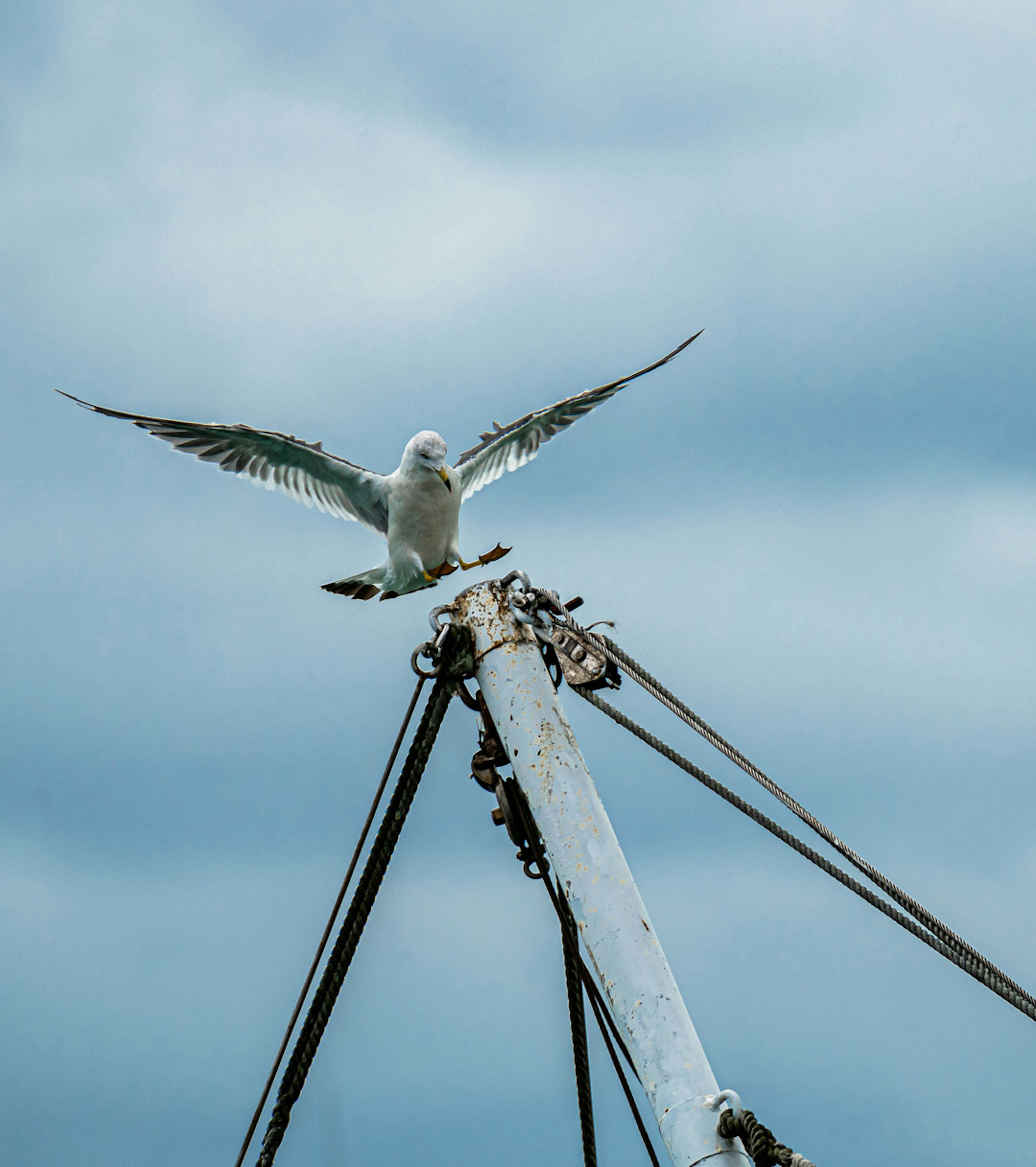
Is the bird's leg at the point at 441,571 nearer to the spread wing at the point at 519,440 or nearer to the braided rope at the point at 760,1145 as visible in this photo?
the spread wing at the point at 519,440

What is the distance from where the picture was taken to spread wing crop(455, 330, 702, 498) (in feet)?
48.0

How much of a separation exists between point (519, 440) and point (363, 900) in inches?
315

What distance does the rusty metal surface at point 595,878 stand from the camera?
635cm

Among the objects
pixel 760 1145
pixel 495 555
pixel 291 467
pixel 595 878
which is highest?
pixel 291 467

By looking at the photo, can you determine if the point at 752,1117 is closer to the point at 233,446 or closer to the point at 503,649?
the point at 503,649

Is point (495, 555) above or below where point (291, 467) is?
below

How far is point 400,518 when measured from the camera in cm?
1319

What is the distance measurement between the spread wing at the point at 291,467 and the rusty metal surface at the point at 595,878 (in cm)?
619

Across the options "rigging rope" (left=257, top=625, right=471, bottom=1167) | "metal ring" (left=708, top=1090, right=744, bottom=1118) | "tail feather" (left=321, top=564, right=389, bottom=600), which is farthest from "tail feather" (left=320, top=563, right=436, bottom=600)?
"metal ring" (left=708, top=1090, right=744, bottom=1118)

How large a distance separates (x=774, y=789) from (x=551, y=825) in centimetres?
117

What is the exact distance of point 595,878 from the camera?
674 centimetres

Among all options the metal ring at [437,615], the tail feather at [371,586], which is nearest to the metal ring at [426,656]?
the metal ring at [437,615]

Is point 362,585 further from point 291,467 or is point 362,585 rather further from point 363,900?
point 363,900

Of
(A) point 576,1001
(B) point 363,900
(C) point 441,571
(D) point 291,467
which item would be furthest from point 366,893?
(D) point 291,467
